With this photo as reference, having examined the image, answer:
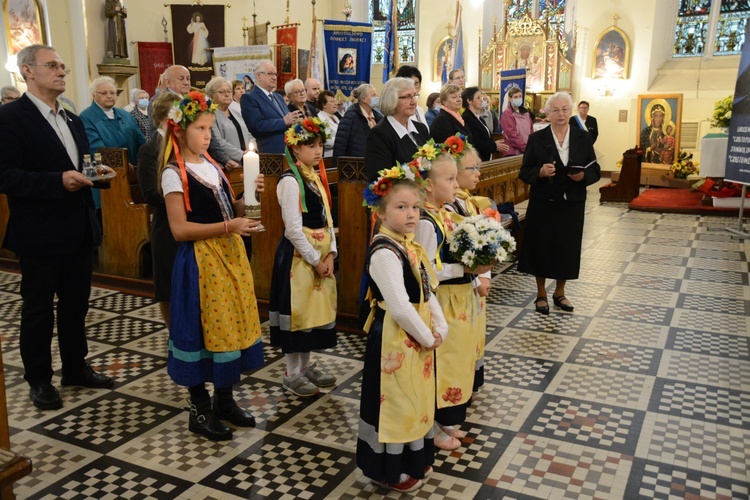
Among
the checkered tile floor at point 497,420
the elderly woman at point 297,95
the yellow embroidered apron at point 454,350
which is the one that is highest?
the elderly woman at point 297,95

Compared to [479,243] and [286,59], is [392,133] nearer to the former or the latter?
[479,243]

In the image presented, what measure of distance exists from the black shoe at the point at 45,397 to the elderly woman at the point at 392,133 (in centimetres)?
195

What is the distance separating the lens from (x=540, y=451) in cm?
278

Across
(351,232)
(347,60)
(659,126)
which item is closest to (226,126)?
(351,232)

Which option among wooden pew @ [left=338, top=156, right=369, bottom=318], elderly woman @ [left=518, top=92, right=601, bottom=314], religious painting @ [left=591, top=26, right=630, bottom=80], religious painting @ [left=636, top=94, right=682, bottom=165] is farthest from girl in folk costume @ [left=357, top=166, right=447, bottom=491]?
religious painting @ [left=591, top=26, right=630, bottom=80]

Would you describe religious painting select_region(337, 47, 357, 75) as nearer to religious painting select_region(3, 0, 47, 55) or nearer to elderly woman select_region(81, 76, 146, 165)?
elderly woman select_region(81, 76, 146, 165)

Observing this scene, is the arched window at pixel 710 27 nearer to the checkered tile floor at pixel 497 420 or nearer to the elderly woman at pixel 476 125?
the elderly woman at pixel 476 125

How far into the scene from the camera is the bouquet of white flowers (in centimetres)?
260

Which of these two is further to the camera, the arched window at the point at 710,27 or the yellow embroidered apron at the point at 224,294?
the arched window at the point at 710,27

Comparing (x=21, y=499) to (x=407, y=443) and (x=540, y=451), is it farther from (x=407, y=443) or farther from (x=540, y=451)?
(x=540, y=451)

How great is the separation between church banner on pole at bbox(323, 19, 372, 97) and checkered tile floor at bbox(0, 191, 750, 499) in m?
4.30

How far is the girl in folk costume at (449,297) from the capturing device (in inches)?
106

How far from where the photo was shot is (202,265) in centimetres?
267

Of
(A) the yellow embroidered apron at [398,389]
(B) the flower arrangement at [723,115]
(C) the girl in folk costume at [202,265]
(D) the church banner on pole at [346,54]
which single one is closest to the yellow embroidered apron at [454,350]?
(A) the yellow embroidered apron at [398,389]
